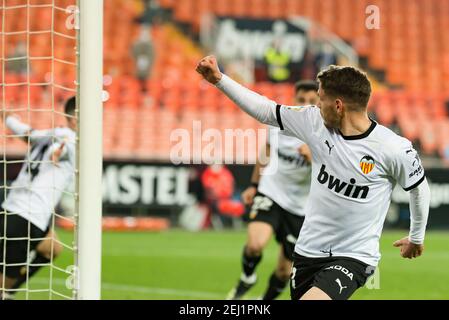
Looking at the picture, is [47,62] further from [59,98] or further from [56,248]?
[56,248]

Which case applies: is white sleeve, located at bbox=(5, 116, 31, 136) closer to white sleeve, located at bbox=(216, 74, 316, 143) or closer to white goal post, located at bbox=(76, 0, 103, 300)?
white goal post, located at bbox=(76, 0, 103, 300)

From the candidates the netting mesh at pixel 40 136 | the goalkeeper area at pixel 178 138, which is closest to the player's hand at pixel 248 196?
the goalkeeper area at pixel 178 138

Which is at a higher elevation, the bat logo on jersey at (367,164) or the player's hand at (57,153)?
the player's hand at (57,153)

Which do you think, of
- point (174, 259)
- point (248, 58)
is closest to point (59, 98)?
point (248, 58)

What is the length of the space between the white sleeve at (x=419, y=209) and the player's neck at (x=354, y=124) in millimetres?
447

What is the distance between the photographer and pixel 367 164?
505 centimetres

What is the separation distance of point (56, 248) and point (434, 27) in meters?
19.5

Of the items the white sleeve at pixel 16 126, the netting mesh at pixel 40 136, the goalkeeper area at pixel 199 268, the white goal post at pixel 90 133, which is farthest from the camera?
the goalkeeper area at pixel 199 268

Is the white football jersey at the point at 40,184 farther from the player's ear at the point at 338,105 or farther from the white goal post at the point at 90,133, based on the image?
the player's ear at the point at 338,105

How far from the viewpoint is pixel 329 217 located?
17.0 ft

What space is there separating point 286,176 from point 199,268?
3735 millimetres

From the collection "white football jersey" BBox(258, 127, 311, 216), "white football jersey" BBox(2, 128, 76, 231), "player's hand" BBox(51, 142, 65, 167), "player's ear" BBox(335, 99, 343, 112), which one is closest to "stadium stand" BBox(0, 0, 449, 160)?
"white football jersey" BBox(258, 127, 311, 216)

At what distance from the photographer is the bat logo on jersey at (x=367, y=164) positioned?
505cm

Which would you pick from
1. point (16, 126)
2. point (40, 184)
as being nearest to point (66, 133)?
point (40, 184)
